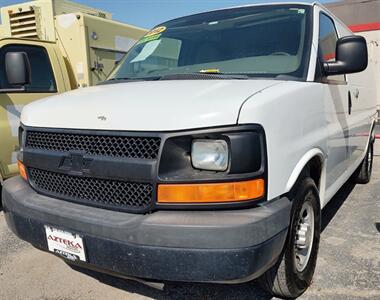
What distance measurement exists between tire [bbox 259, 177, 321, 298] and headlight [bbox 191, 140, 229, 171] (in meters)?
0.52

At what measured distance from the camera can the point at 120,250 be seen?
80.8 inches

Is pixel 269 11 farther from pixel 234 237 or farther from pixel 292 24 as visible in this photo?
pixel 234 237

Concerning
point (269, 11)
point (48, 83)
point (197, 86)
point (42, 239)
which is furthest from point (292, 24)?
point (48, 83)

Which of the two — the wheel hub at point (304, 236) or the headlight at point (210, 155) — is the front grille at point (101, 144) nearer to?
the headlight at point (210, 155)

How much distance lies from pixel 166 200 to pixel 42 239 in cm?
92

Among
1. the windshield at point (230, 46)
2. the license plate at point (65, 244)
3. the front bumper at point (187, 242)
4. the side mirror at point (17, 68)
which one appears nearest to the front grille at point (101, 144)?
the front bumper at point (187, 242)

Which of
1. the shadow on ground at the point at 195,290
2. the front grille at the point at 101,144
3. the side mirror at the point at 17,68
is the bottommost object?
the shadow on ground at the point at 195,290

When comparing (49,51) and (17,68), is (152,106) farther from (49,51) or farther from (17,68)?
(49,51)

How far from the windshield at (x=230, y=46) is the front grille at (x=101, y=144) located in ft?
3.17

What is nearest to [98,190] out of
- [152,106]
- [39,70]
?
[152,106]

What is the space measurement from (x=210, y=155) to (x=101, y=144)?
0.65 metres

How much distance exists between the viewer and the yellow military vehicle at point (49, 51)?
4.71 meters

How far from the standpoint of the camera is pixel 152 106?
214cm

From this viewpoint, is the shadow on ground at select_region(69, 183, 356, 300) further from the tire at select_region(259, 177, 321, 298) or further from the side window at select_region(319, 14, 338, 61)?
the side window at select_region(319, 14, 338, 61)
